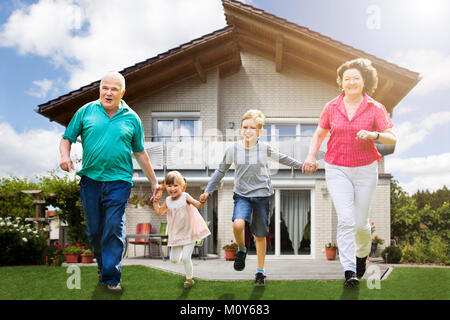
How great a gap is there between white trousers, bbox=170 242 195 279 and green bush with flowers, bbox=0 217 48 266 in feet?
23.8

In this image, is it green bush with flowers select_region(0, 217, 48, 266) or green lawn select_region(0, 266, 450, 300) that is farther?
green bush with flowers select_region(0, 217, 48, 266)

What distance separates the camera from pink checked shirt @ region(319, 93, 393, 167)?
13.1ft

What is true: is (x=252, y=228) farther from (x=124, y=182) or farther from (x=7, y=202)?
(x=7, y=202)

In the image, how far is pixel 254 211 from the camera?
466 centimetres

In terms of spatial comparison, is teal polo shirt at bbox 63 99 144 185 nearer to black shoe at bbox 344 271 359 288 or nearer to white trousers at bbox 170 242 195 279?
white trousers at bbox 170 242 195 279

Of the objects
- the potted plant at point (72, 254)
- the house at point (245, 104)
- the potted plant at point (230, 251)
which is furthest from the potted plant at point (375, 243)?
the potted plant at point (72, 254)

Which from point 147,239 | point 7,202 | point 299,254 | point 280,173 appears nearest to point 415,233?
point 299,254

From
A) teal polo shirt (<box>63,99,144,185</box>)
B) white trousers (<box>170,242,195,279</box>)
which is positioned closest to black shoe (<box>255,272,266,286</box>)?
white trousers (<box>170,242,195,279</box>)

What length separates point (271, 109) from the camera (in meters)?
14.8

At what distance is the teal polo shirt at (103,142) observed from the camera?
4066 mm

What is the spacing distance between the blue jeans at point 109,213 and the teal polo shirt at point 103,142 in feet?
0.25

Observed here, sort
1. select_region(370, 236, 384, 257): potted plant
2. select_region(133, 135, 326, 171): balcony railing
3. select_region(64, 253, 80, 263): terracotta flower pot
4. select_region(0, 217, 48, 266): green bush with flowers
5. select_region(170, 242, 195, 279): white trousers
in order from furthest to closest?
select_region(133, 135, 326, 171): balcony railing, select_region(370, 236, 384, 257): potted plant, select_region(64, 253, 80, 263): terracotta flower pot, select_region(0, 217, 48, 266): green bush with flowers, select_region(170, 242, 195, 279): white trousers

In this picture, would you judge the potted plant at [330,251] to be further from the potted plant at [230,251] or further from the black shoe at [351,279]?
the black shoe at [351,279]

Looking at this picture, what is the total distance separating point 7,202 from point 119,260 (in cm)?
1061
